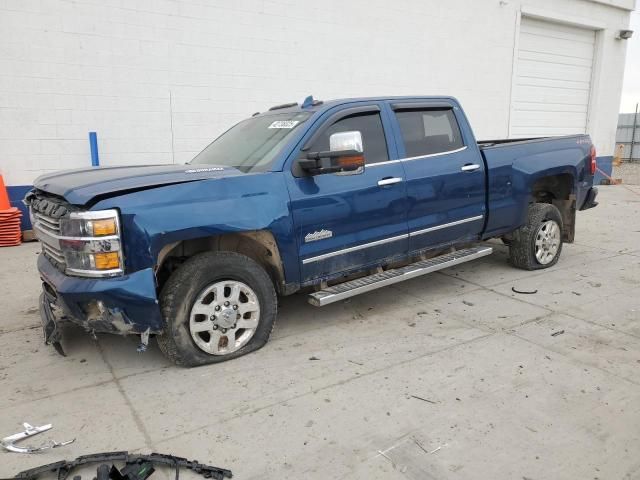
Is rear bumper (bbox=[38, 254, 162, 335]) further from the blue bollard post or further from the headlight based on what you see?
the blue bollard post

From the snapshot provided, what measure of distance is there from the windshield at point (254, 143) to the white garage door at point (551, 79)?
35.3ft

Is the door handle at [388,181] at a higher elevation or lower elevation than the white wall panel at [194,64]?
lower

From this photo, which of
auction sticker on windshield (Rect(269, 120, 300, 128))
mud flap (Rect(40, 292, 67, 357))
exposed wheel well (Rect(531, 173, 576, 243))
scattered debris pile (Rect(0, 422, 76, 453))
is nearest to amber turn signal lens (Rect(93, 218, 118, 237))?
mud flap (Rect(40, 292, 67, 357))

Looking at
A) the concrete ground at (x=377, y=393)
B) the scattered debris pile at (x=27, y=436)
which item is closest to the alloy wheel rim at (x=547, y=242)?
the concrete ground at (x=377, y=393)

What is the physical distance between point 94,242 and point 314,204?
5.33ft

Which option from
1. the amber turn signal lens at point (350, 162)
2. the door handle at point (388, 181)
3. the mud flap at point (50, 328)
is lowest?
the mud flap at point (50, 328)

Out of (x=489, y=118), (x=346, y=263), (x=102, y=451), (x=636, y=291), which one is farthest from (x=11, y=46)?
(x=489, y=118)

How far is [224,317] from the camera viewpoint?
3.75 metres

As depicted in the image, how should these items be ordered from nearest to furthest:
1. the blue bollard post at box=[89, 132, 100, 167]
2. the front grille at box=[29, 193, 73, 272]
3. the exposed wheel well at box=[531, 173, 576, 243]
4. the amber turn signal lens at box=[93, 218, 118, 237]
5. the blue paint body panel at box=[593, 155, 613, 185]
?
the amber turn signal lens at box=[93, 218, 118, 237] < the front grille at box=[29, 193, 73, 272] < the exposed wheel well at box=[531, 173, 576, 243] < the blue bollard post at box=[89, 132, 100, 167] < the blue paint body panel at box=[593, 155, 613, 185]

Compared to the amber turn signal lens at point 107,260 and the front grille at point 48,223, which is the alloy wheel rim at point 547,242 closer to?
the amber turn signal lens at point 107,260

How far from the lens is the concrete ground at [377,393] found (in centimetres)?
271

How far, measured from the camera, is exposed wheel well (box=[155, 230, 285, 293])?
12.6 ft

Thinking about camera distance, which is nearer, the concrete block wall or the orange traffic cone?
the orange traffic cone

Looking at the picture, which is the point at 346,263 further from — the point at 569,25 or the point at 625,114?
the point at 625,114
